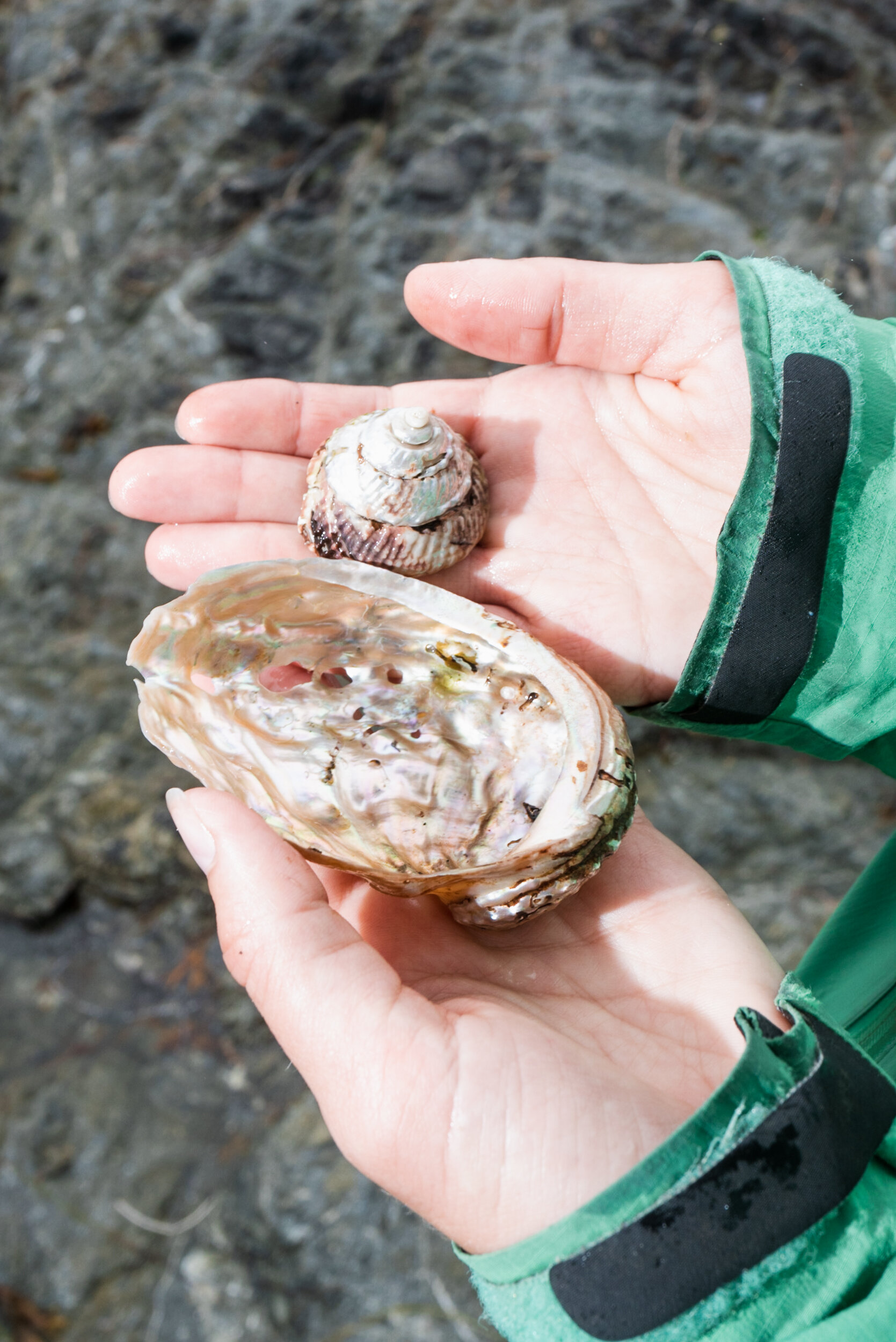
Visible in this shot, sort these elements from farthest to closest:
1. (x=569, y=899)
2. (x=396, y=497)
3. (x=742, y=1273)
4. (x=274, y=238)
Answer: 1. (x=274, y=238)
2. (x=396, y=497)
3. (x=569, y=899)
4. (x=742, y=1273)

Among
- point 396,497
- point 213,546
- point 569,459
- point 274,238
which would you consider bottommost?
point 213,546

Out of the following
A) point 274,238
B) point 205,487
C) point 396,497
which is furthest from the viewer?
point 274,238

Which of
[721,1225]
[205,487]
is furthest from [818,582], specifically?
[205,487]

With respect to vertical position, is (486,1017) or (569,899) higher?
(486,1017)

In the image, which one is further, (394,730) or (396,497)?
(396,497)

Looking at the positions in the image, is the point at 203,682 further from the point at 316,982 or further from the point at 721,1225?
the point at 721,1225

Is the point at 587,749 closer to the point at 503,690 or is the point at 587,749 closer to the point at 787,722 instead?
the point at 503,690

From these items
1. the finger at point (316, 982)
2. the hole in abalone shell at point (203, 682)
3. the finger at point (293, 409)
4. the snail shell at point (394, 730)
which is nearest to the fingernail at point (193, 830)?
the finger at point (316, 982)

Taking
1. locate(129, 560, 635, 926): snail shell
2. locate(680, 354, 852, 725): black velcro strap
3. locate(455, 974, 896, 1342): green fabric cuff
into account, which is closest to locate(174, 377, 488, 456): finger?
locate(129, 560, 635, 926): snail shell
